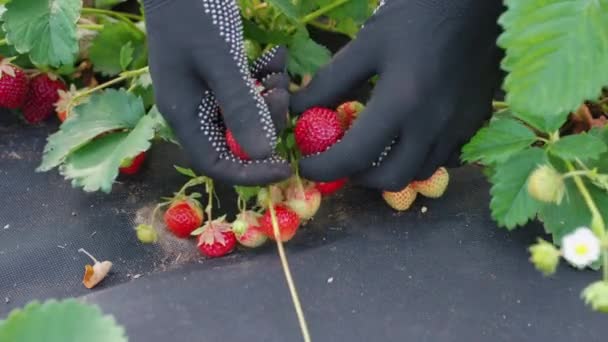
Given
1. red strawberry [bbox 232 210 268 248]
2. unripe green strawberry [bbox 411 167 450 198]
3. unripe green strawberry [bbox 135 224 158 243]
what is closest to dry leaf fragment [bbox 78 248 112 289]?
unripe green strawberry [bbox 135 224 158 243]

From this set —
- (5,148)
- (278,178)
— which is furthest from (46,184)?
(278,178)

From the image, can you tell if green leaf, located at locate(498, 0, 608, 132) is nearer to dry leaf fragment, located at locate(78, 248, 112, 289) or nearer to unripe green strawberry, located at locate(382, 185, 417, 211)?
unripe green strawberry, located at locate(382, 185, 417, 211)

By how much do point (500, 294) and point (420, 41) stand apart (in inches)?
11.2

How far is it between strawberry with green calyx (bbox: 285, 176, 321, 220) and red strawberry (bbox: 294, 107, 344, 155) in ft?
0.15

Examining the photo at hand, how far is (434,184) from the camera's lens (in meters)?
0.96

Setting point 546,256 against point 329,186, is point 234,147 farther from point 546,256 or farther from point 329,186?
point 546,256

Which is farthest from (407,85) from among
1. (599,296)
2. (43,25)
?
(43,25)

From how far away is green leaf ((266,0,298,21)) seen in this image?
0.94 meters

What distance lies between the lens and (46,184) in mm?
1064

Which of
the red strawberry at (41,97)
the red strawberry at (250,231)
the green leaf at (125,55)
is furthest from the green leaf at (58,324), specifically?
the red strawberry at (41,97)

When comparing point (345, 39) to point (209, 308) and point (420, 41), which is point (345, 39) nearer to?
point (420, 41)

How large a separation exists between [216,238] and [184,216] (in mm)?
51

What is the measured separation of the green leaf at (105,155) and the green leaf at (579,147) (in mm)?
443

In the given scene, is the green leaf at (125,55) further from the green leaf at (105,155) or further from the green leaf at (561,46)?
the green leaf at (561,46)
